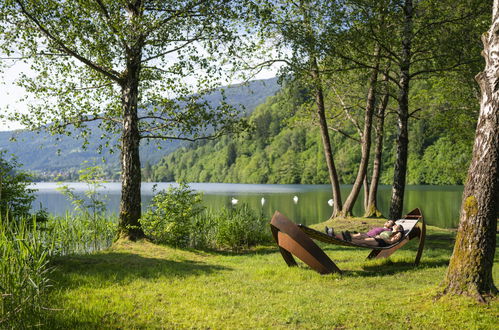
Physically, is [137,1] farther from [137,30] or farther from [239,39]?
[239,39]

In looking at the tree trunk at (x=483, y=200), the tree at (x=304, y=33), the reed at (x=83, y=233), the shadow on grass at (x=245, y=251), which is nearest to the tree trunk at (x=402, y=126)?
the tree at (x=304, y=33)

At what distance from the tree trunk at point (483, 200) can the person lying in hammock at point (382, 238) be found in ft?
9.03

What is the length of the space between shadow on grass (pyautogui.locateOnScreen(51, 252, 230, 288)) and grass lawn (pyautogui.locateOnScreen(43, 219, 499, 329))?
0.02m

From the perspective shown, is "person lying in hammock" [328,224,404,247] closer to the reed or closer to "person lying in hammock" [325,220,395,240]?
"person lying in hammock" [325,220,395,240]

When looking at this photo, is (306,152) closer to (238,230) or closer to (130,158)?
(238,230)

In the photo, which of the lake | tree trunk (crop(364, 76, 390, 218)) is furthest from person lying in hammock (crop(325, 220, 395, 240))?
tree trunk (crop(364, 76, 390, 218))

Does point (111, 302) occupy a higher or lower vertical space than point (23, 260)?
lower

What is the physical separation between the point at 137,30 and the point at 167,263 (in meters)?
4.86

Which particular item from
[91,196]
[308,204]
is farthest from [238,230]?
[308,204]

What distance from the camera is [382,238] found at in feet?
25.1

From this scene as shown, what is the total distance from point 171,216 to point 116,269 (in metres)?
2.94

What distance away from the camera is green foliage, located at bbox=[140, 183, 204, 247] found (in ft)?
31.6

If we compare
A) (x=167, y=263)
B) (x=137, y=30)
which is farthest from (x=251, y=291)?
(x=137, y=30)

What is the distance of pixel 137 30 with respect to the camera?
→ 27.9 ft
